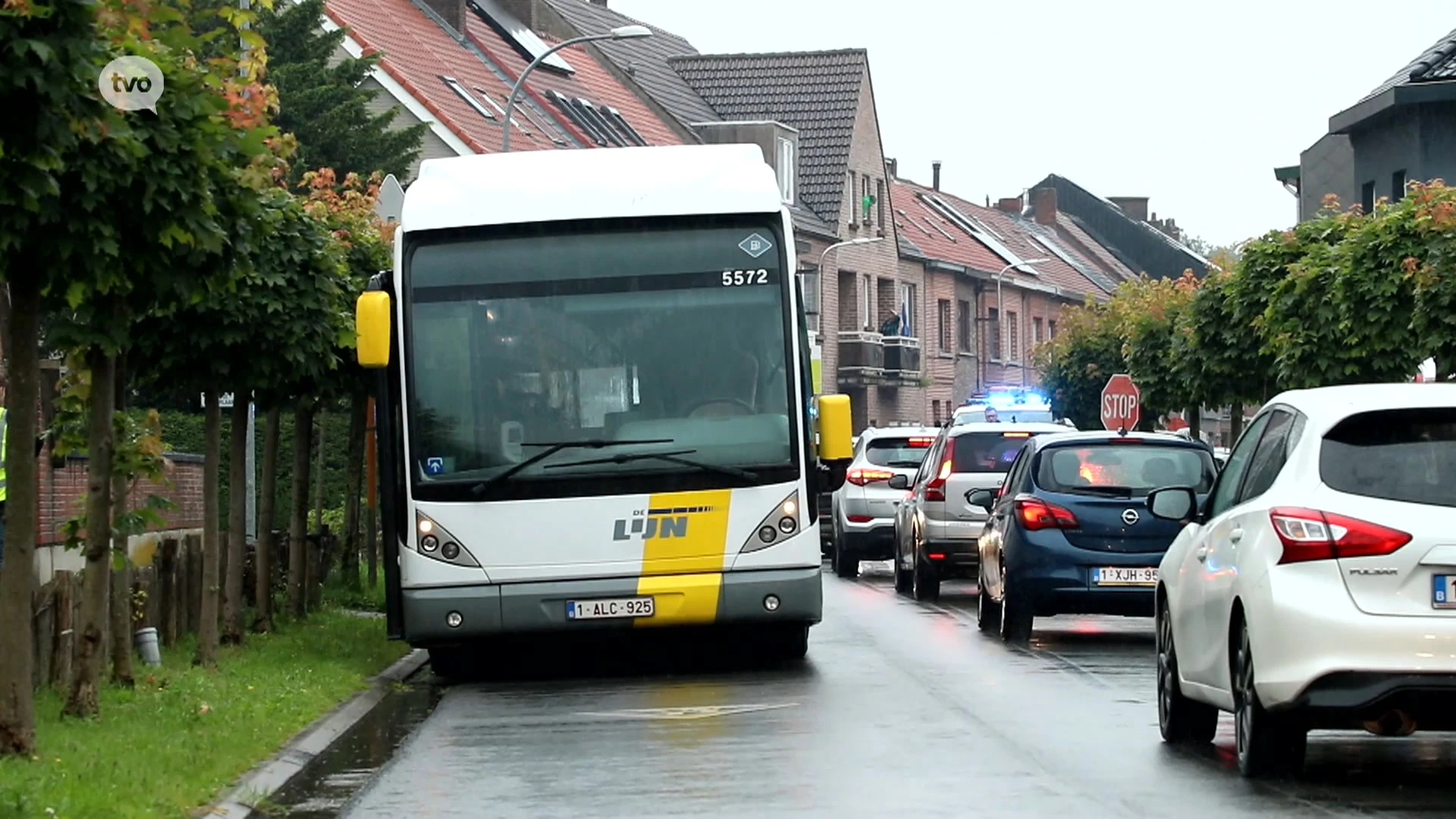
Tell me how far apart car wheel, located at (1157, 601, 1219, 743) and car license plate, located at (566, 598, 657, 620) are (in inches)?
164

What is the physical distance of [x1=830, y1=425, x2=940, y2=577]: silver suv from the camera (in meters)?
30.7

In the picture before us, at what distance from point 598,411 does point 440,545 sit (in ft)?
4.10

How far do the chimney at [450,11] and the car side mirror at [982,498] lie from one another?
3419 centimetres

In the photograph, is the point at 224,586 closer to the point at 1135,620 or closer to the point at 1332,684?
the point at 1135,620

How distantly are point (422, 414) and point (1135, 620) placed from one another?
940cm

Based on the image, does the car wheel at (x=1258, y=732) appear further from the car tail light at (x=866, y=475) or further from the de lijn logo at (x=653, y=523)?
the car tail light at (x=866, y=475)

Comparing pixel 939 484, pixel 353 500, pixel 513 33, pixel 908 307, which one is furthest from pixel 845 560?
pixel 908 307

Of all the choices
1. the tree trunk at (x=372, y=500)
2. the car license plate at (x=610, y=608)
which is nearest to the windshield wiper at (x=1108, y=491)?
the car license plate at (x=610, y=608)

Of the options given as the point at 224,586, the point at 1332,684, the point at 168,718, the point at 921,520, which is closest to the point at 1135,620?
the point at 921,520

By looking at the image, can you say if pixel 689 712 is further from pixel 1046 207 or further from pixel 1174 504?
pixel 1046 207

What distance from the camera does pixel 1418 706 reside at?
930cm

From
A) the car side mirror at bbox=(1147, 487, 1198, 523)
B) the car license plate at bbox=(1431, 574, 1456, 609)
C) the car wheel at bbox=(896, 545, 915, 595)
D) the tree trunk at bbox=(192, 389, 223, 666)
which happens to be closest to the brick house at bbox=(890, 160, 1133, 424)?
the car wheel at bbox=(896, 545, 915, 595)

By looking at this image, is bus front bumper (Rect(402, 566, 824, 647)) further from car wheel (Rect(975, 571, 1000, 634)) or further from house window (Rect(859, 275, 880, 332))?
house window (Rect(859, 275, 880, 332))

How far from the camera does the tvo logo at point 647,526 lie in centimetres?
1544
